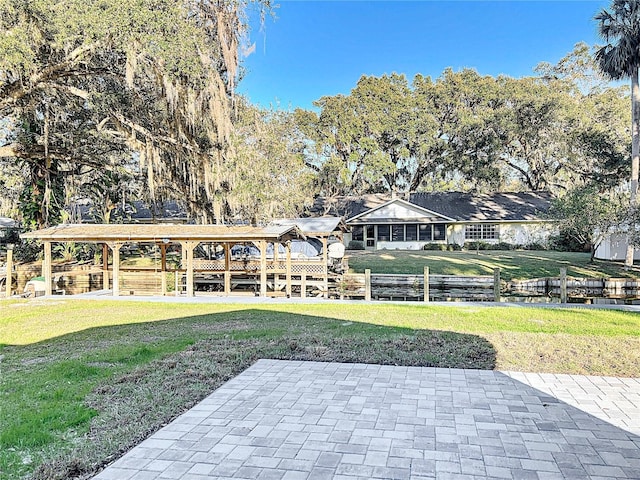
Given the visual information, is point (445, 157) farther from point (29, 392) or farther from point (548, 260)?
point (29, 392)

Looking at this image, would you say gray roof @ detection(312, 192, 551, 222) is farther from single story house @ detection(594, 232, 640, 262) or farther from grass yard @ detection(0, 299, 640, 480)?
grass yard @ detection(0, 299, 640, 480)

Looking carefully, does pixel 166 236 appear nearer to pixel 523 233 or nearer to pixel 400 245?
pixel 400 245

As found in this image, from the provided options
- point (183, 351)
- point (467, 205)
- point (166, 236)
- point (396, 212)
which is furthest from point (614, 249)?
point (183, 351)

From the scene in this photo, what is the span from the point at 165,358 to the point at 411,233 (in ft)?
76.7

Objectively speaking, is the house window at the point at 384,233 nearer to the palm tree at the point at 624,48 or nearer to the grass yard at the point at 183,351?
the palm tree at the point at 624,48

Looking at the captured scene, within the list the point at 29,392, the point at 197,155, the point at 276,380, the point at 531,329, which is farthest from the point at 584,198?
the point at 29,392

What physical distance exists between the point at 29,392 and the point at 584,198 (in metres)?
16.3

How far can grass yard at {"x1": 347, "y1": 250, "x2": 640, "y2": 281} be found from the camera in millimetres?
16766

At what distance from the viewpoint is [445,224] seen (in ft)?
91.3

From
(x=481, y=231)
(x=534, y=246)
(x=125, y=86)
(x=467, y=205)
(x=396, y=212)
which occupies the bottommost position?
(x=534, y=246)

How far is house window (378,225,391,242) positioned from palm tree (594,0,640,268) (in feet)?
45.4

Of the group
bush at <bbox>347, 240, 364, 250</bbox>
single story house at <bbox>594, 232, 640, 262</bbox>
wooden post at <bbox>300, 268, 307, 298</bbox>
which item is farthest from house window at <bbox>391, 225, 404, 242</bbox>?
wooden post at <bbox>300, 268, 307, 298</bbox>

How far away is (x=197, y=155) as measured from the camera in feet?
40.0

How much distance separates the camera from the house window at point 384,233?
28125 mm
